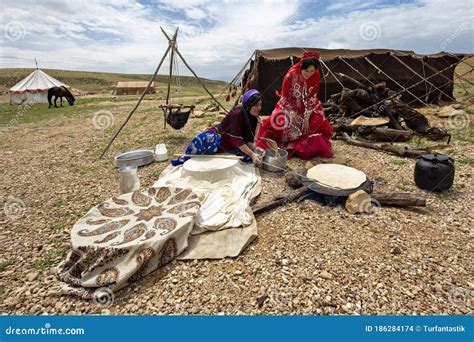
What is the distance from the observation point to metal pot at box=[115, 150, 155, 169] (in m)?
4.50

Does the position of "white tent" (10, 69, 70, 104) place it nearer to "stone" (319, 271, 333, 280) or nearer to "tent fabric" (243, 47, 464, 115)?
"tent fabric" (243, 47, 464, 115)

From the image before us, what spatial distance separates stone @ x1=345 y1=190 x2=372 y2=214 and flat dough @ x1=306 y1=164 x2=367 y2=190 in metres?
0.16

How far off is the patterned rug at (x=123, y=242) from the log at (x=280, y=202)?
710 millimetres

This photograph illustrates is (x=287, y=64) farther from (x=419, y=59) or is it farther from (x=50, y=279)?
(x=50, y=279)

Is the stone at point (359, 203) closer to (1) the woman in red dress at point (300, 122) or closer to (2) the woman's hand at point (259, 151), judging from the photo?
(2) the woman's hand at point (259, 151)

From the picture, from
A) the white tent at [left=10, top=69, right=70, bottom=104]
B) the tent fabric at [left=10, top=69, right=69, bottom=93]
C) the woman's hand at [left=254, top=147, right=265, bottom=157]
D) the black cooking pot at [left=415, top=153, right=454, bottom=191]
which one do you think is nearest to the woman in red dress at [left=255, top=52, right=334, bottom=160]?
the woman's hand at [left=254, top=147, right=265, bottom=157]

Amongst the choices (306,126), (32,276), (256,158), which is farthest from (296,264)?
(306,126)

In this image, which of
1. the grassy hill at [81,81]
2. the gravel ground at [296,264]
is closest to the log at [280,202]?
the gravel ground at [296,264]

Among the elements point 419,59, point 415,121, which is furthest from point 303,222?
point 419,59

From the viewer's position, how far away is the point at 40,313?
1878mm

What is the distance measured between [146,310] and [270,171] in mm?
2658

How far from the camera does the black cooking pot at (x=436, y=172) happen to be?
10.2 feet

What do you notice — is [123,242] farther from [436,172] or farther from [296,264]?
[436,172]

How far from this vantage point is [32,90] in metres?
18.1
